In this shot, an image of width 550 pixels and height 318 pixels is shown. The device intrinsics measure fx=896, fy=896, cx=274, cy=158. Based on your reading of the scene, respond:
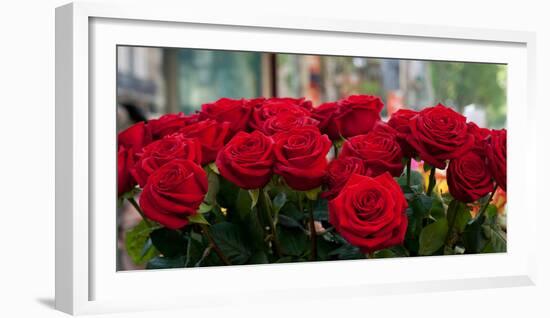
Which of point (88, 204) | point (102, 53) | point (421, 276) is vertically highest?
point (102, 53)

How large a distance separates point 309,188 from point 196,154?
16 cm

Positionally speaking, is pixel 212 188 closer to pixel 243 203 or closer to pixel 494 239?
pixel 243 203

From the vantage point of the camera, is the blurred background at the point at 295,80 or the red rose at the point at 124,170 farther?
the blurred background at the point at 295,80

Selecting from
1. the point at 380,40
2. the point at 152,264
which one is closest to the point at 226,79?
the point at 380,40

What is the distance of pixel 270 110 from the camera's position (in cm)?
122

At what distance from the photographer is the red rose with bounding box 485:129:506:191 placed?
1.36 m

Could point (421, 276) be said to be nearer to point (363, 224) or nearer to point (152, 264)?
point (363, 224)

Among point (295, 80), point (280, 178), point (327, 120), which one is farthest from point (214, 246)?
point (295, 80)

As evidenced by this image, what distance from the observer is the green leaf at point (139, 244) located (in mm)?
1220

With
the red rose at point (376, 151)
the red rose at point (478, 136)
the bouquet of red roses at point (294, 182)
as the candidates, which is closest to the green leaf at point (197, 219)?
the bouquet of red roses at point (294, 182)

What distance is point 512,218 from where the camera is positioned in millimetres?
1429

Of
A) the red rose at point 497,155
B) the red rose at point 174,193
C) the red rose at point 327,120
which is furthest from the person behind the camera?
the red rose at point 497,155

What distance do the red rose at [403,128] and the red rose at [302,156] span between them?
0.40ft

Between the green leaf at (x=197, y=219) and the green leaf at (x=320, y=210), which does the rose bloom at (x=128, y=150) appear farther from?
the green leaf at (x=320, y=210)
